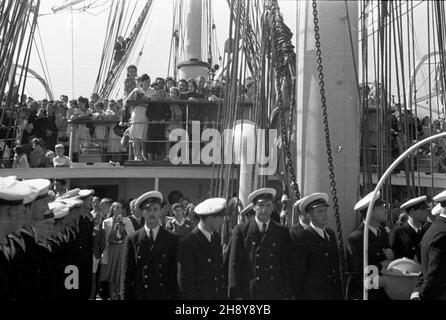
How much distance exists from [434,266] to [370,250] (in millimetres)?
889

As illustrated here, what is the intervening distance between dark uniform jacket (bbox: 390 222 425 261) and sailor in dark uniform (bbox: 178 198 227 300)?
1832 mm

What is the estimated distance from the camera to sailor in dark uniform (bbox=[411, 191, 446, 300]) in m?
4.51

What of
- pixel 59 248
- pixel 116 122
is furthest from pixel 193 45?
pixel 59 248

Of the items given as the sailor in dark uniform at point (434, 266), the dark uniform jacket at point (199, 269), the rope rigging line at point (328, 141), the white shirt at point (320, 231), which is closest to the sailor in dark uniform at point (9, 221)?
the dark uniform jacket at point (199, 269)

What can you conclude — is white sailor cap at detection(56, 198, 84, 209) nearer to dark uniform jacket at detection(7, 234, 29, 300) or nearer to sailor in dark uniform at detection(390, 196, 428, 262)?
dark uniform jacket at detection(7, 234, 29, 300)

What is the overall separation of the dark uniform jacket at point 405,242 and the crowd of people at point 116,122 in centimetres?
530

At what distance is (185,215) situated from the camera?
29.2 ft

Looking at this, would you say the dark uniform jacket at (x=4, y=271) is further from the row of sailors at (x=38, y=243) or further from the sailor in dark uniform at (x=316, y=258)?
the sailor in dark uniform at (x=316, y=258)

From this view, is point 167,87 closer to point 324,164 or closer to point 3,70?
point 3,70

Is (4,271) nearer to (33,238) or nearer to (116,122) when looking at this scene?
(33,238)

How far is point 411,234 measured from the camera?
20.4 ft

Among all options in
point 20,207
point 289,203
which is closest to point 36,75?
point 289,203

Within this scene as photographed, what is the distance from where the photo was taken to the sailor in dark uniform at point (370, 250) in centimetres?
512

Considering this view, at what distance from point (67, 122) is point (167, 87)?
87.7 inches
